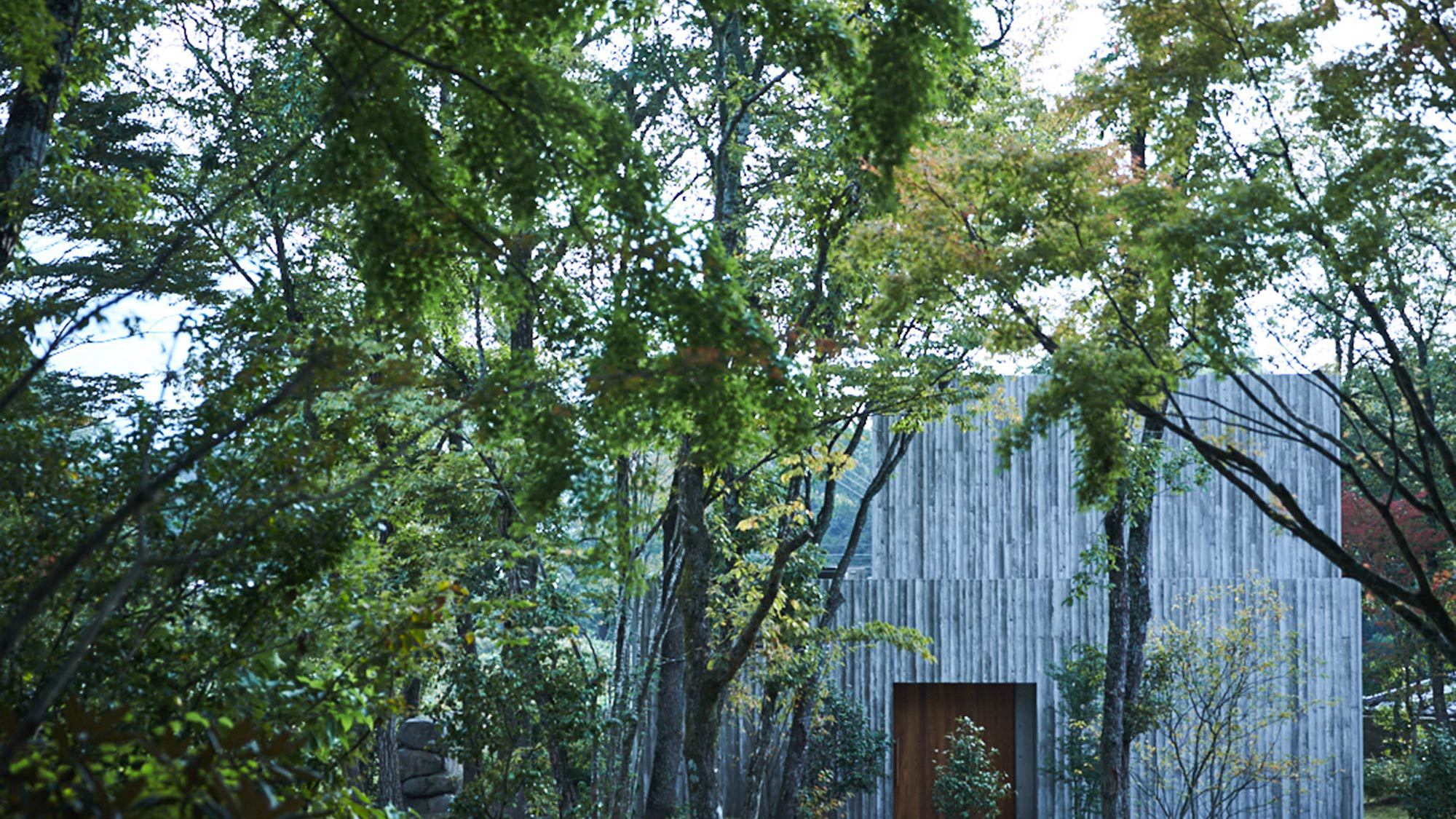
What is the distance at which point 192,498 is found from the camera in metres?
3.21

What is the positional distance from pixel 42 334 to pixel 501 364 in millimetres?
1396

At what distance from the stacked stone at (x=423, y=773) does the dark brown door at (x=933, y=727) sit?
14.9 ft

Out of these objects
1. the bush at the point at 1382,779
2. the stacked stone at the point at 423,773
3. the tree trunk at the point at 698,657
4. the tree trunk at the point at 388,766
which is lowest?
the bush at the point at 1382,779

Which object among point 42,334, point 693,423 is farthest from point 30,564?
point 693,423

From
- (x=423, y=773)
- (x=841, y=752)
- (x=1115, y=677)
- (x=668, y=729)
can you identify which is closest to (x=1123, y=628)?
(x=1115, y=677)

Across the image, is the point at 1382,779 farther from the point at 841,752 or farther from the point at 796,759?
the point at 796,759

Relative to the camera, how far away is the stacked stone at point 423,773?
11938mm

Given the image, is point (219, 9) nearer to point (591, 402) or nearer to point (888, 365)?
point (888, 365)

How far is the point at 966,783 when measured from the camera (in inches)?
455

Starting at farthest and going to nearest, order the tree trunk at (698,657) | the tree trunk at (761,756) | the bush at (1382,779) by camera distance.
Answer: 1. the bush at (1382,779)
2. the tree trunk at (761,756)
3. the tree trunk at (698,657)

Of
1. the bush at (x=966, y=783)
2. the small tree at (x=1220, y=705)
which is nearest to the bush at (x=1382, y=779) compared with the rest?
the small tree at (x=1220, y=705)

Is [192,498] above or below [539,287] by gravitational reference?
below

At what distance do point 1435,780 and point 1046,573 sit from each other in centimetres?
412

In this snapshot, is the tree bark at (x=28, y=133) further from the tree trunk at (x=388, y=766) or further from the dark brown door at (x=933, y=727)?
the dark brown door at (x=933, y=727)
